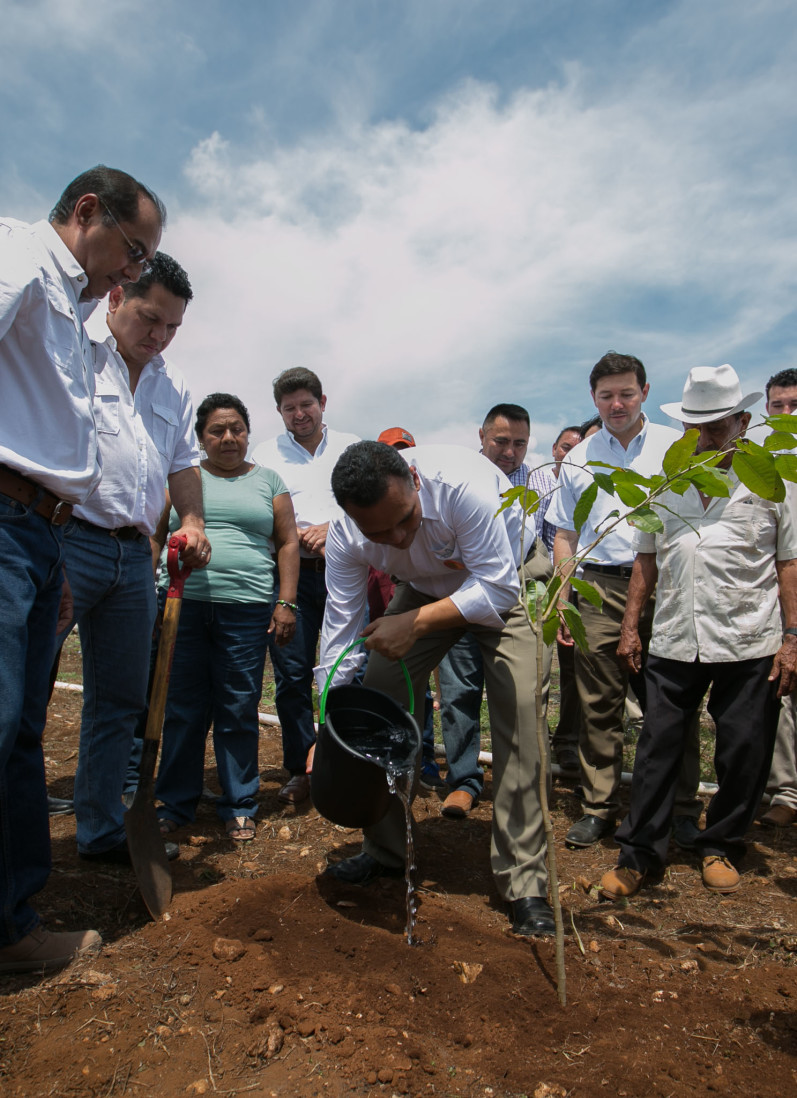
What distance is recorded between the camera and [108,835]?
2.93 meters

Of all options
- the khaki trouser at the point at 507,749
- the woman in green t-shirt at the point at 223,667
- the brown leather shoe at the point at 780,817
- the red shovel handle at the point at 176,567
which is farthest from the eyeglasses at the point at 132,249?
the brown leather shoe at the point at 780,817

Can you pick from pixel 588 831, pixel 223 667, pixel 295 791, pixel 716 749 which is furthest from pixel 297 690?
pixel 716 749

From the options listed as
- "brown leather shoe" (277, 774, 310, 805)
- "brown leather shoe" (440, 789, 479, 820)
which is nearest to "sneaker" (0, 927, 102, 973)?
"brown leather shoe" (277, 774, 310, 805)

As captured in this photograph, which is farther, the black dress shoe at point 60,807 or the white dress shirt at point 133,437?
the black dress shoe at point 60,807

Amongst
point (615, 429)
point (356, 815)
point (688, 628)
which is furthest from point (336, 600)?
point (615, 429)

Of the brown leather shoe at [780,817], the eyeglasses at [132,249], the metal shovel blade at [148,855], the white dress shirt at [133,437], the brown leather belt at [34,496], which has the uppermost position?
the eyeglasses at [132,249]

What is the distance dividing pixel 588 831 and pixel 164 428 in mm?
2603

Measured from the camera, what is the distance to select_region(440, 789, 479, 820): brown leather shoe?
3855 millimetres

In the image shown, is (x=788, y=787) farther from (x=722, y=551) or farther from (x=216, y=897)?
(x=216, y=897)

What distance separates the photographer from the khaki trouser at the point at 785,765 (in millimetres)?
3926

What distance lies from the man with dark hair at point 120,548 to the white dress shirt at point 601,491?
2.01m

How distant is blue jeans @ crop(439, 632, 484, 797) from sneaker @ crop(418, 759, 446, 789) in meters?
0.23

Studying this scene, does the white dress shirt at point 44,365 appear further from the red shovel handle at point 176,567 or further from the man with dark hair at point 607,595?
the man with dark hair at point 607,595

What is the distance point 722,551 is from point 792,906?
1385 millimetres
